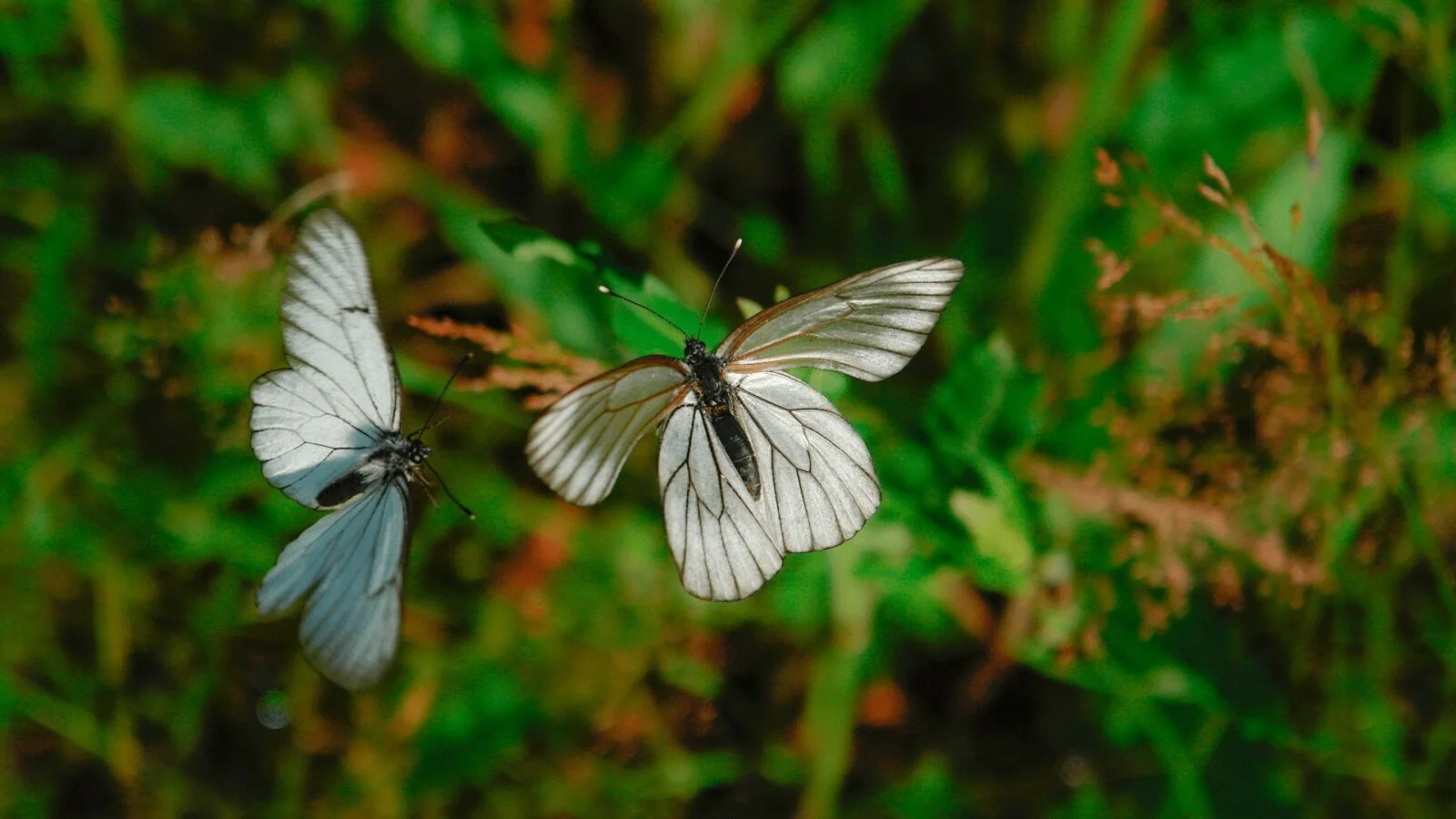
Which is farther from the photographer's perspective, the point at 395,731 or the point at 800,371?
the point at 395,731

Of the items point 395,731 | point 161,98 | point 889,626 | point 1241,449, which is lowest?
point 395,731

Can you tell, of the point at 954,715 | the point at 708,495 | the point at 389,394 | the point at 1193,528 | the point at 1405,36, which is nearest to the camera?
the point at 708,495

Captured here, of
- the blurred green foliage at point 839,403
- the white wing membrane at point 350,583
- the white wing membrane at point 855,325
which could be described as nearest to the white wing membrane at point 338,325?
the white wing membrane at point 350,583

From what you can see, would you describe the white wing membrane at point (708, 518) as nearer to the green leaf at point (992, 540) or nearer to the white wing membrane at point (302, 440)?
the green leaf at point (992, 540)

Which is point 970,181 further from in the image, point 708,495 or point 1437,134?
point 708,495

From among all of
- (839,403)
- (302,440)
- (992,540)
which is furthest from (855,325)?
(302,440)

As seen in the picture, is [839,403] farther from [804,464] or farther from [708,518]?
[708,518]

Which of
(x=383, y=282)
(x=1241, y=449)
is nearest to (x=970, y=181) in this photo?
(x=1241, y=449)
